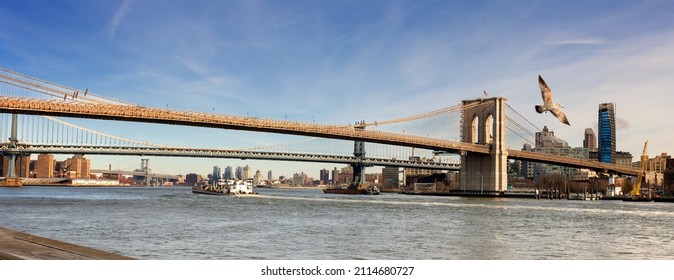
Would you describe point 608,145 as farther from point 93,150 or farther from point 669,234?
point 93,150

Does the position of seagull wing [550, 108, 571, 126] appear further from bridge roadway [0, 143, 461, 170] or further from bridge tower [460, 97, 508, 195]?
bridge roadway [0, 143, 461, 170]

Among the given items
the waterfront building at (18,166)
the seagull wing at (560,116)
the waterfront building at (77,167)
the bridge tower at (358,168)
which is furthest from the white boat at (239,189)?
the waterfront building at (77,167)

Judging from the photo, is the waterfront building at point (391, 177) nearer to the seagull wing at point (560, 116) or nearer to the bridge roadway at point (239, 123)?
the bridge roadway at point (239, 123)

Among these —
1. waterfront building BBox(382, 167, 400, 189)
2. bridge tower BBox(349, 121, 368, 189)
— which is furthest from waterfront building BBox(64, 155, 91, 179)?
waterfront building BBox(382, 167, 400, 189)

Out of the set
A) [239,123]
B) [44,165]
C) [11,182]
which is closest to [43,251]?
[239,123]

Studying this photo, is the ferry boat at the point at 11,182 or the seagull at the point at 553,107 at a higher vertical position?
the seagull at the point at 553,107

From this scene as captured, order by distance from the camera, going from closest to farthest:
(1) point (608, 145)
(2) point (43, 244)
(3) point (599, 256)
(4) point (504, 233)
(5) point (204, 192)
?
(2) point (43, 244)
(3) point (599, 256)
(4) point (504, 233)
(1) point (608, 145)
(5) point (204, 192)
